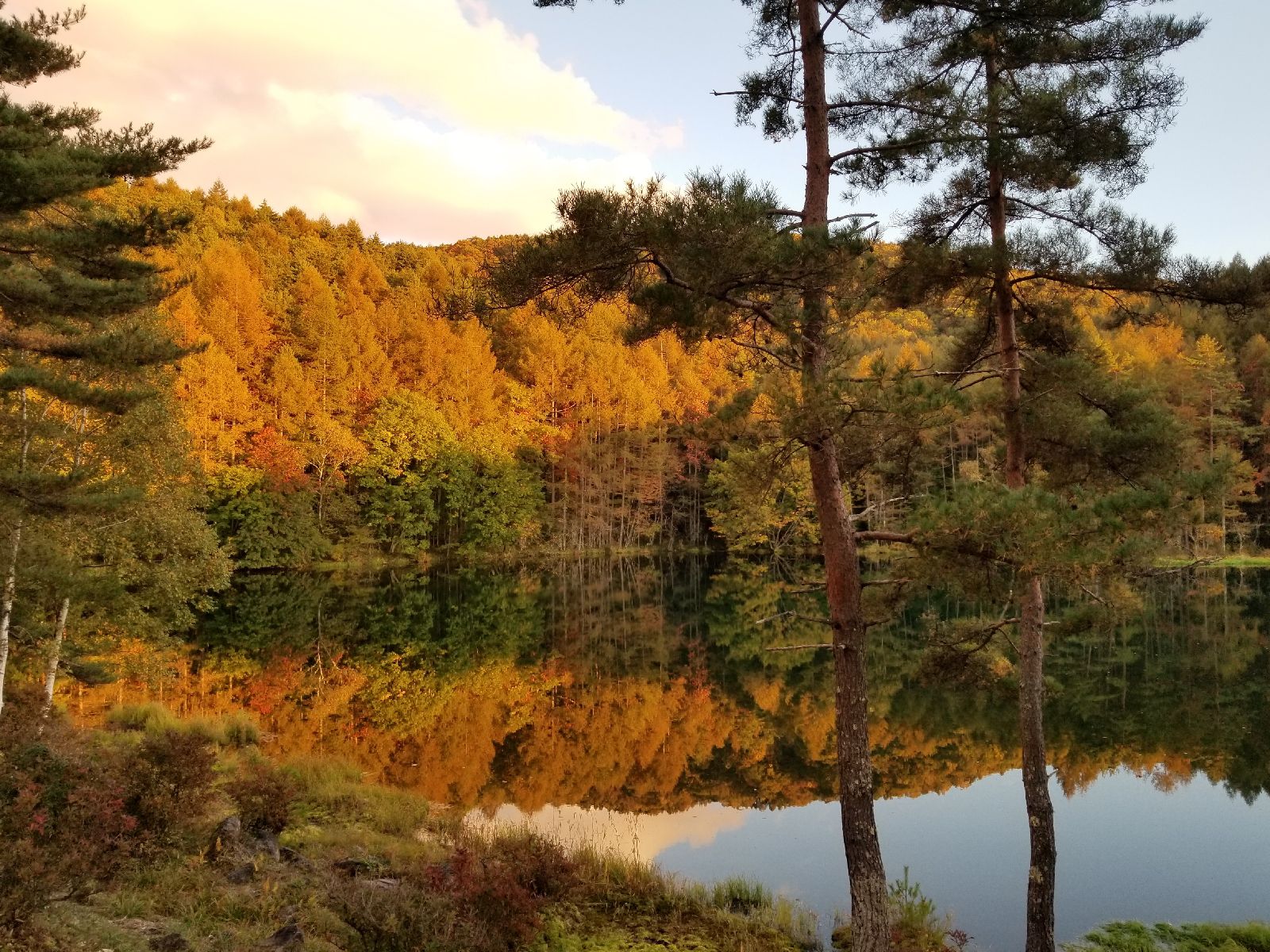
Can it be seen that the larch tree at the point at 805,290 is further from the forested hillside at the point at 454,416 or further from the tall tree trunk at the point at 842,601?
the forested hillside at the point at 454,416

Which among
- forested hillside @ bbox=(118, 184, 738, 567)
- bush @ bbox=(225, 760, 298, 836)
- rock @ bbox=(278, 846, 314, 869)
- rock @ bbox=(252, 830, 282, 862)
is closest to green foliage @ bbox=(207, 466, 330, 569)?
forested hillside @ bbox=(118, 184, 738, 567)

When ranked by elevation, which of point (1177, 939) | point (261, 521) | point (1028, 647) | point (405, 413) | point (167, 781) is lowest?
point (1177, 939)

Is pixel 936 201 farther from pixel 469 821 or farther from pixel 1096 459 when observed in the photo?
pixel 469 821

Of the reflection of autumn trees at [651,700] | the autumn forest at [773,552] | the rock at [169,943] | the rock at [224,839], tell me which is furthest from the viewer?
the reflection of autumn trees at [651,700]

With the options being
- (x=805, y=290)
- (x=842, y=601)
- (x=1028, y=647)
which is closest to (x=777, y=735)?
(x=1028, y=647)

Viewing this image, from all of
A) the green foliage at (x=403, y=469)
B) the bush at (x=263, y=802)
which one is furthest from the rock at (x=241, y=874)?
the green foliage at (x=403, y=469)

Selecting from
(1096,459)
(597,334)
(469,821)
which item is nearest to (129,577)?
(469,821)

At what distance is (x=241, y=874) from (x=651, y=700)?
37.8 feet

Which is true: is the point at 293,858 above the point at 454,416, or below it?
below

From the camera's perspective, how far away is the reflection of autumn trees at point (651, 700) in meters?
12.7

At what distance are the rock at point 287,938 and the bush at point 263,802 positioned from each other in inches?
120

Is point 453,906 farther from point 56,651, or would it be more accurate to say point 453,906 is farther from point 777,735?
point 777,735

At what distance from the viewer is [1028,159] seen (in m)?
6.92

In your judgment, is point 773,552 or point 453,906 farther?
point 773,552
